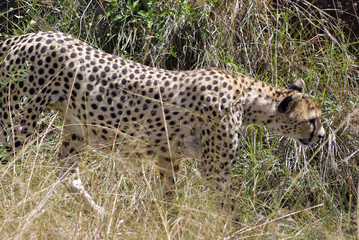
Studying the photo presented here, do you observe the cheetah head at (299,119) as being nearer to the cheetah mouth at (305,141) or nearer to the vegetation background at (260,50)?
the cheetah mouth at (305,141)

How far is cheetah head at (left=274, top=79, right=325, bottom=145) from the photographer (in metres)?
4.46

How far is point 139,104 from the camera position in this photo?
439 cm

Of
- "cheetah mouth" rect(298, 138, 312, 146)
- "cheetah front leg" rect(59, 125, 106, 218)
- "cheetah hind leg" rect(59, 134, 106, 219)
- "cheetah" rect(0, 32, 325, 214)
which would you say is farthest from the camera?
"cheetah mouth" rect(298, 138, 312, 146)

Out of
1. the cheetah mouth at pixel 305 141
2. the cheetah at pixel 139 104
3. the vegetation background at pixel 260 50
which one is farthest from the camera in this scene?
the vegetation background at pixel 260 50

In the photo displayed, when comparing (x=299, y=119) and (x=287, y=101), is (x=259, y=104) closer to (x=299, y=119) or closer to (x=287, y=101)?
(x=287, y=101)

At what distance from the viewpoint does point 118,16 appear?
5.62 metres

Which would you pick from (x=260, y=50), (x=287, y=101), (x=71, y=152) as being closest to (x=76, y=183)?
(x=71, y=152)

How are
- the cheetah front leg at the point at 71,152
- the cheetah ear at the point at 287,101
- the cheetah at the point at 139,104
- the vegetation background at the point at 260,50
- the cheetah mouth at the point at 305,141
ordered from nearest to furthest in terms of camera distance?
the cheetah front leg at the point at 71,152 < the cheetah at the point at 139,104 < the cheetah ear at the point at 287,101 < the cheetah mouth at the point at 305,141 < the vegetation background at the point at 260,50

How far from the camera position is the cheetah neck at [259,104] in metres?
4.48

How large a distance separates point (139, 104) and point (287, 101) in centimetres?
114

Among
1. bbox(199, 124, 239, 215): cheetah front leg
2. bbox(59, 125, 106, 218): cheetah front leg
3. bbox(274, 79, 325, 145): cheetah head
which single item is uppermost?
bbox(274, 79, 325, 145): cheetah head

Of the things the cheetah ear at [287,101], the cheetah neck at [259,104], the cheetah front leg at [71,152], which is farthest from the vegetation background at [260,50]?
the cheetah ear at [287,101]

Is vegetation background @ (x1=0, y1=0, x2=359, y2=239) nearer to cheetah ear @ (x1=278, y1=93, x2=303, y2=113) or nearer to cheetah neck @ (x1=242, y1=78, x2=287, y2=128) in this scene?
cheetah neck @ (x1=242, y1=78, x2=287, y2=128)

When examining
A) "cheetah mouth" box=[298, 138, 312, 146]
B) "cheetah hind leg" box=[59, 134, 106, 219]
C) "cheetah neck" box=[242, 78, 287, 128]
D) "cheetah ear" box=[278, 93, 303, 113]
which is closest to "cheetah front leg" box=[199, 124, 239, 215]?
"cheetah neck" box=[242, 78, 287, 128]
